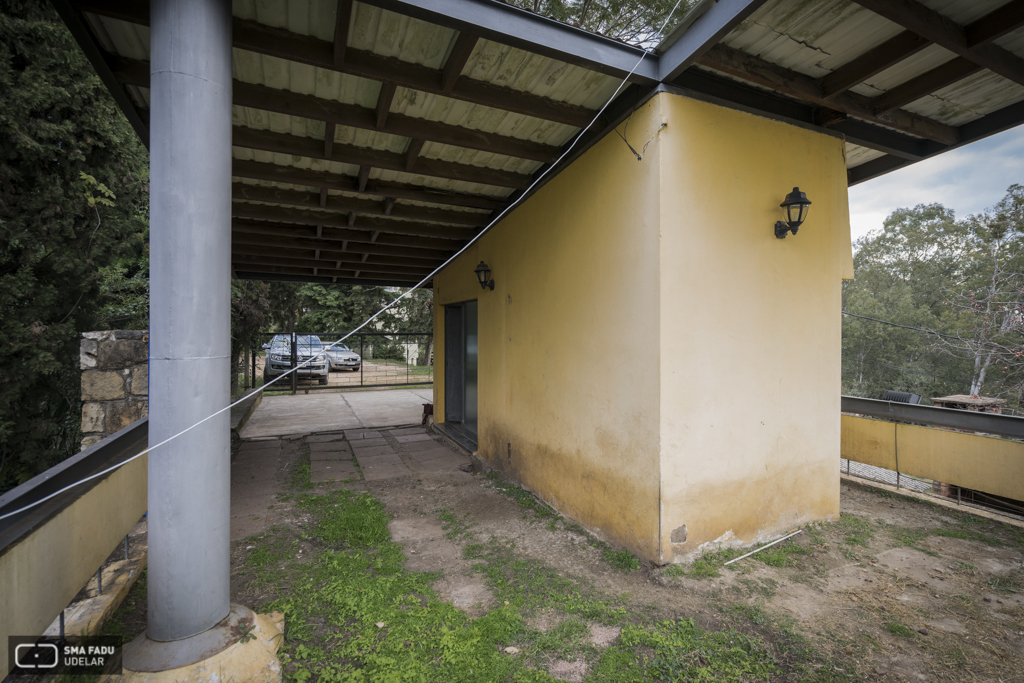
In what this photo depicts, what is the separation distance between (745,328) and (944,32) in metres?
1.81

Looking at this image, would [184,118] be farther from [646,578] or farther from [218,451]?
[646,578]

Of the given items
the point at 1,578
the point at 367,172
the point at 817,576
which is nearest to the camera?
the point at 1,578

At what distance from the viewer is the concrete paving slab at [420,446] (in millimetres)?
6109

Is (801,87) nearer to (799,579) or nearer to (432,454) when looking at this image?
(799,579)

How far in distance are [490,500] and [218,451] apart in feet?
8.67

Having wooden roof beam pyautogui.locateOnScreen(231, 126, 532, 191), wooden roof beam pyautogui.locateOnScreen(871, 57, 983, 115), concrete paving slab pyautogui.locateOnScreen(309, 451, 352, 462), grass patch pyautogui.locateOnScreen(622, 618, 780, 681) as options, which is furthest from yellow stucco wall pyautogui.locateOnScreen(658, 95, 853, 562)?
concrete paving slab pyautogui.locateOnScreen(309, 451, 352, 462)

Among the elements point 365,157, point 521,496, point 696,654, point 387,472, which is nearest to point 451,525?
point 521,496

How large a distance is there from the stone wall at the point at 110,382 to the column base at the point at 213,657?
8.70ft

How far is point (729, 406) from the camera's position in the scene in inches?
117

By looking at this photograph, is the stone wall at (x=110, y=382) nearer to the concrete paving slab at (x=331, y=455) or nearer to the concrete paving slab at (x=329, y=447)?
the concrete paving slab at (x=331, y=455)

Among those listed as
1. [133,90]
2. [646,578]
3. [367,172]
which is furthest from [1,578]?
[367,172]

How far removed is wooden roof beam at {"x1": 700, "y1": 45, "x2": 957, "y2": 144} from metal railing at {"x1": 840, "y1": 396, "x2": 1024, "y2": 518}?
2.39 meters

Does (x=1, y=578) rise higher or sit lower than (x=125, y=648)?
higher

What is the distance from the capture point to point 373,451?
19.7 ft
